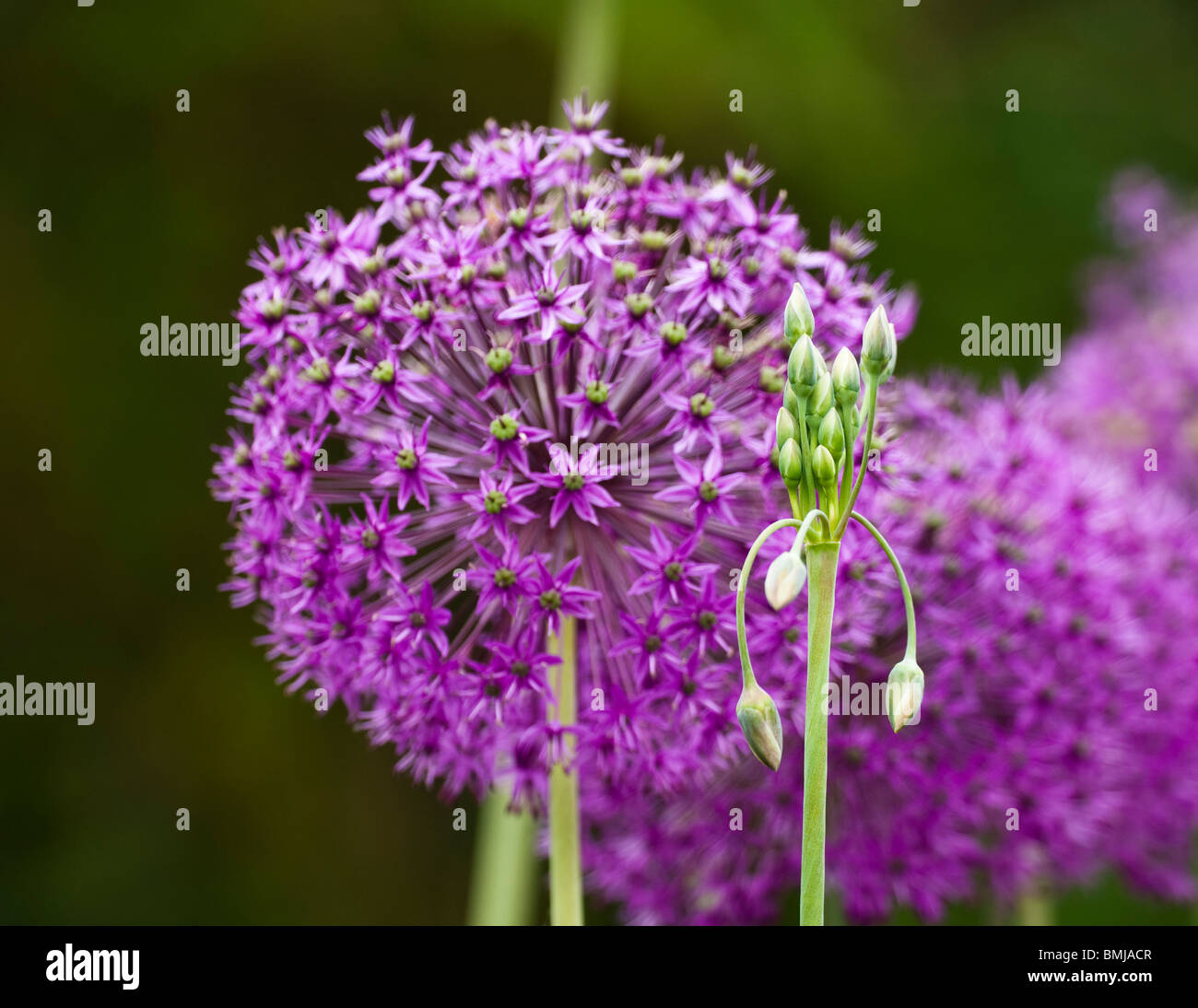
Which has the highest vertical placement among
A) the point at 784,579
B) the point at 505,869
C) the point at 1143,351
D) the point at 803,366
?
the point at 1143,351

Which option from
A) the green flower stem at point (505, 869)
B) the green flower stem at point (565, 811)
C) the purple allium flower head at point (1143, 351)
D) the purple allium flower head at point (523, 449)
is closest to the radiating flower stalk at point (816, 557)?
the purple allium flower head at point (523, 449)

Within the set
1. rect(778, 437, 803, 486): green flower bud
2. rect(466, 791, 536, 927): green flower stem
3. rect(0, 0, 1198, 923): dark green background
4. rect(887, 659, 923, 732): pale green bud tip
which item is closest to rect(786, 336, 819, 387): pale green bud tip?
rect(778, 437, 803, 486): green flower bud

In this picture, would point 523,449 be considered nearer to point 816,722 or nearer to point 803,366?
point 803,366

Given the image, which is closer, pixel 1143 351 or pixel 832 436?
pixel 832 436

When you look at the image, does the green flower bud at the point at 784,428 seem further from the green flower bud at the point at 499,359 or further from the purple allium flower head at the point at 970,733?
the purple allium flower head at the point at 970,733

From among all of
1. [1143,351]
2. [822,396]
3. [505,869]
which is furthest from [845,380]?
[1143,351]

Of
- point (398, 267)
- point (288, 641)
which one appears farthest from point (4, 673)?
point (398, 267)

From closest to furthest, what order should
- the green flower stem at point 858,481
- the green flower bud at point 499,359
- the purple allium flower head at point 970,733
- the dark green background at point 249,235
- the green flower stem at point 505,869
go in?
1. the green flower stem at point 858,481
2. the green flower bud at point 499,359
3. the purple allium flower head at point 970,733
4. the green flower stem at point 505,869
5. the dark green background at point 249,235

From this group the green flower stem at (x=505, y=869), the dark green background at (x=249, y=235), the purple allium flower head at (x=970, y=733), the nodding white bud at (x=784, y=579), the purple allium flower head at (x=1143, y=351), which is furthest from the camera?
the dark green background at (x=249, y=235)
